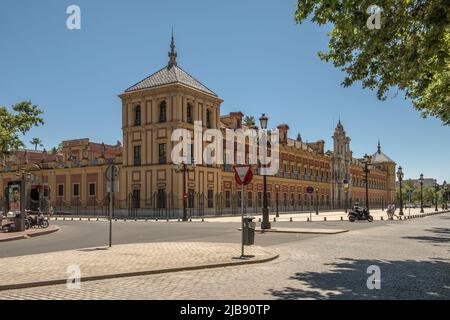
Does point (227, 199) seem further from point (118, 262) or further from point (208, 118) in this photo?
point (118, 262)

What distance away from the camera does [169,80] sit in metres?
45.7

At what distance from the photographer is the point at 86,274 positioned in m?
8.60

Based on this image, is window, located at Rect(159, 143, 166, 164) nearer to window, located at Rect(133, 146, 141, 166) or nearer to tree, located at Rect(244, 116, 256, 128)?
window, located at Rect(133, 146, 141, 166)

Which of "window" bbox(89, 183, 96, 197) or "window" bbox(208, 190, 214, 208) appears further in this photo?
"window" bbox(89, 183, 96, 197)

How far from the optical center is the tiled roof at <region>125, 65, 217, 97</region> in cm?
4567

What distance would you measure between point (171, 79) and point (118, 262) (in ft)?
122

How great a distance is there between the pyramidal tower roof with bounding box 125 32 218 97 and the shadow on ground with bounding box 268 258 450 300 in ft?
119

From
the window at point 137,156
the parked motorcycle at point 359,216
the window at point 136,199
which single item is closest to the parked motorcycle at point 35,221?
the parked motorcycle at point 359,216

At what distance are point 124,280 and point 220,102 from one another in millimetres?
42511

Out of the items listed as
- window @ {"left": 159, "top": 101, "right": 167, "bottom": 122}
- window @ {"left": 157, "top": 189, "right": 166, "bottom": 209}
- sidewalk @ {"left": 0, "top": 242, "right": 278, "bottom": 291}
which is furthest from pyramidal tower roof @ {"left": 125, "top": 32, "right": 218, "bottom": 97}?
sidewalk @ {"left": 0, "top": 242, "right": 278, "bottom": 291}

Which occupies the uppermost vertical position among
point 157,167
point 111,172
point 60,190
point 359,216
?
point 157,167

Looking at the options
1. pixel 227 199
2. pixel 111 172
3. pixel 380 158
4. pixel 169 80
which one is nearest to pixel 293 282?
pixel 111 172

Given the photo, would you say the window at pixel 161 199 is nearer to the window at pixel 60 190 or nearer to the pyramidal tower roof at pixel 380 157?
the window at pixel 60 190
